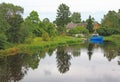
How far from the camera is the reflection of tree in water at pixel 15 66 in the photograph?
31.0 metres

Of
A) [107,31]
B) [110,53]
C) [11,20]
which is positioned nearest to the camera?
[110,53]

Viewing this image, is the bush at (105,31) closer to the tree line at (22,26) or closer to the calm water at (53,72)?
the tree line at (22,26)

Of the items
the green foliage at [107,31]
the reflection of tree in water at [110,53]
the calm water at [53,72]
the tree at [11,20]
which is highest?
the tree at [11,20]

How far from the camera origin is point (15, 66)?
38375mm

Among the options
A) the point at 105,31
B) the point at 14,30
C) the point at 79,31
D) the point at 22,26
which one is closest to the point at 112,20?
the point at 105,31

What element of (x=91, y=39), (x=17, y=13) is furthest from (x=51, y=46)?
(x=91, y=39)

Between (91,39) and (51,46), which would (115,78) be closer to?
(51,46)

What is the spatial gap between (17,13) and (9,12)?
1767 mm

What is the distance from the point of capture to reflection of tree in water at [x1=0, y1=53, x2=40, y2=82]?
1221 inches

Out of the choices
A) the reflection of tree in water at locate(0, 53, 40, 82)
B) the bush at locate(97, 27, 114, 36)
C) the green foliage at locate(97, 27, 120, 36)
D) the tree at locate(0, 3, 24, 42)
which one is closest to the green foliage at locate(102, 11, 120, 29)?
the green foliage at locate(97, 27, 120, 36)

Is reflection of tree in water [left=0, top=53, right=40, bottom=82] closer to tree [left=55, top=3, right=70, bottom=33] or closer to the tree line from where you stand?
the tree line

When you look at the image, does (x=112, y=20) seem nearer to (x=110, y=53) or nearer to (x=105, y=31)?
(x=105, y=31)

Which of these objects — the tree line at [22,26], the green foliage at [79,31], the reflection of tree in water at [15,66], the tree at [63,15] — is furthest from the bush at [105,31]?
the reflection of tree in water at [15,66]

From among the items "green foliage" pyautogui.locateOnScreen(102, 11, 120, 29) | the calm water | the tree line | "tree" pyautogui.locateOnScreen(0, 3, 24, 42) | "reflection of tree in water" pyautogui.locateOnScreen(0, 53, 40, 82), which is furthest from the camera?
"green foliage" pyautogui.locateOnScreen(102, 11, 120, 29)
